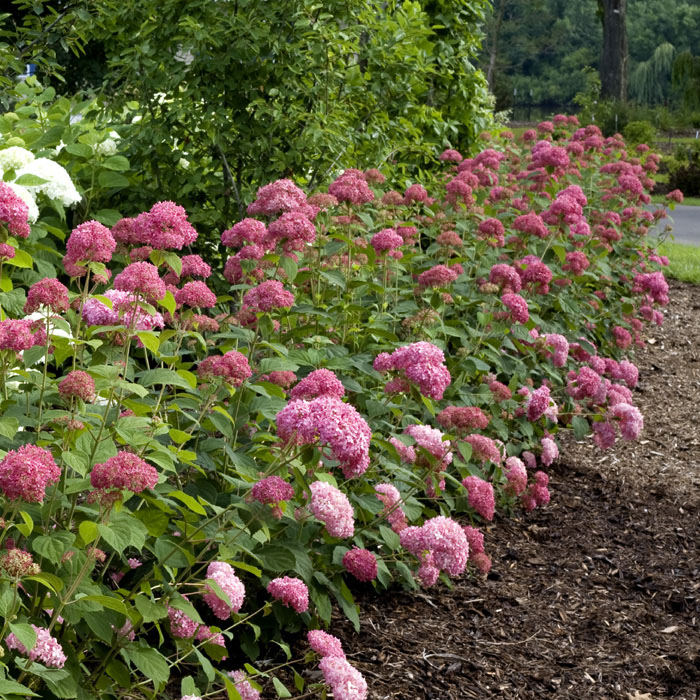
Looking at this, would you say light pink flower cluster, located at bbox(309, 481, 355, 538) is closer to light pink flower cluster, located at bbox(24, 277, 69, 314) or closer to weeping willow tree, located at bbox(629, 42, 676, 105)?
light pink flower cluster, located at bbox(24, 277, 69, 314)

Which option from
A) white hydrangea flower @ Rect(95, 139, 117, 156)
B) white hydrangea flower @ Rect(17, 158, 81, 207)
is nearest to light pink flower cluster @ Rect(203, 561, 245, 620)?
white hydrangea flower @ Rect(17, 158, 81, 207)

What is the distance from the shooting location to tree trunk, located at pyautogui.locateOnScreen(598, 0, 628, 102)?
23.9 meters

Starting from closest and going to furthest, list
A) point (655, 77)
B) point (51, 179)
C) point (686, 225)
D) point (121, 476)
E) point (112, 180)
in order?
point (121, 476) → point (51, 179) → point (112, 180) → point (686, 225) → point (655, 77)

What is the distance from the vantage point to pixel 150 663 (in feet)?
7.00

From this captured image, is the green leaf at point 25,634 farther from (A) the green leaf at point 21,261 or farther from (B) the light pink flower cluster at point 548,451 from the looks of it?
(B) the light pink flower cluster at point 548,451

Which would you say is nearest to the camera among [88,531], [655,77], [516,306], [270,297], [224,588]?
[88,531]

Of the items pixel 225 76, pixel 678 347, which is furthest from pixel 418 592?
pixel 678 347

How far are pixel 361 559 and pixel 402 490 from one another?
2.33ft

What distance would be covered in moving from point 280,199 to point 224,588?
1.53 meters

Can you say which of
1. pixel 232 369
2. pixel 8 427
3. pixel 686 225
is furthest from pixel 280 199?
pixel 686 225

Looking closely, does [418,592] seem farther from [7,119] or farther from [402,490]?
[7,119]

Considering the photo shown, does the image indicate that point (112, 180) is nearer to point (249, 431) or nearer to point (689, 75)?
point (249, 431)

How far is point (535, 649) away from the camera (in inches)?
125

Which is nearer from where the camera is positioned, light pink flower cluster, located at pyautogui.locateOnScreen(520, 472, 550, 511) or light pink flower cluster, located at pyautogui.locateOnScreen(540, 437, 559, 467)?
light pink flower cluster, located at pyautogui.locateOnScreen(520, 472, 550, 511)
